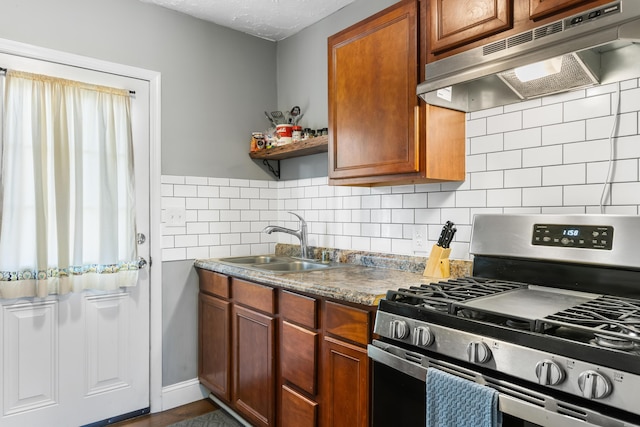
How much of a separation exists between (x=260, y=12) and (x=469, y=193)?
1.74 metres

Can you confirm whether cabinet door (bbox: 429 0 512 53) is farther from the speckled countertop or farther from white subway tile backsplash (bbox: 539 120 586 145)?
the speckled countertop

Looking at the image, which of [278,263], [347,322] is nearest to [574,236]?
[347,322]

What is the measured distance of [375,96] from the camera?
75.1 inches

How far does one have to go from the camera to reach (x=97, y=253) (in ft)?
7.50

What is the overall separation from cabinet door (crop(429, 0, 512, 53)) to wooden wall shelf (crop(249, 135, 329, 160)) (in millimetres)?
856

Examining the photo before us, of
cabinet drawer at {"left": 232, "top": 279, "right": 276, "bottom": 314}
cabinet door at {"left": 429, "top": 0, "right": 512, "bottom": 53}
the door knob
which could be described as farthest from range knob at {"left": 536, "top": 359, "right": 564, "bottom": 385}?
the door knob

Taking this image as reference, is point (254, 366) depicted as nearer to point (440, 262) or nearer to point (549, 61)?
point (440, 262)

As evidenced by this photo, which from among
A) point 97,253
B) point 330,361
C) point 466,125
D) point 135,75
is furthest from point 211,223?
point 466,125

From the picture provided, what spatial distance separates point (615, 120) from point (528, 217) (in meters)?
0.44

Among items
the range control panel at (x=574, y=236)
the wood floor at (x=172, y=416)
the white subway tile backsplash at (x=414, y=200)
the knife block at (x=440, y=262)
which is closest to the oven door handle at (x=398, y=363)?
the knife block at (x=440, y=262)

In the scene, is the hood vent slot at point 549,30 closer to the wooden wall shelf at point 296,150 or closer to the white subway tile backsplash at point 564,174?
the white subway tile backsplash at point 564,174

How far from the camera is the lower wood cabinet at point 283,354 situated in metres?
1.55

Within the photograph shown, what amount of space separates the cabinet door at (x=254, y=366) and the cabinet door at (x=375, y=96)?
85cm

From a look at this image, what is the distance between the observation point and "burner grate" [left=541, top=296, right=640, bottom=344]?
0.94 meters
